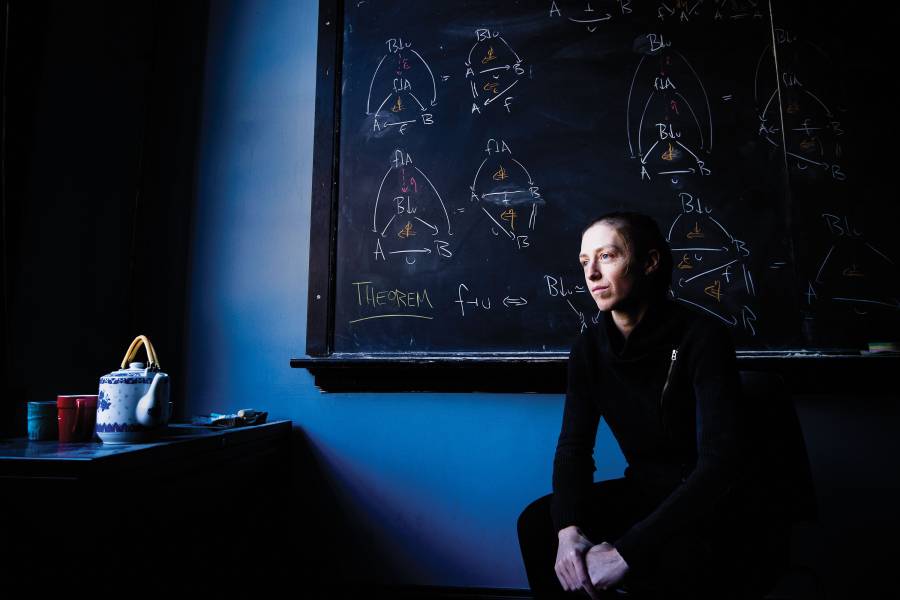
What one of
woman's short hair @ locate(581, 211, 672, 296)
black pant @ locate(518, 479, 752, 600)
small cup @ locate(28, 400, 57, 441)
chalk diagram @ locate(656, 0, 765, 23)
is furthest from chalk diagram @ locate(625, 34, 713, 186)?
small cup @ locate(28, 400, 57, 441)

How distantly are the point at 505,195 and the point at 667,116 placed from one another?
684mm

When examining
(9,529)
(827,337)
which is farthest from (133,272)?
(827,337)

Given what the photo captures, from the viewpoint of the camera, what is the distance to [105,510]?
3.67ft

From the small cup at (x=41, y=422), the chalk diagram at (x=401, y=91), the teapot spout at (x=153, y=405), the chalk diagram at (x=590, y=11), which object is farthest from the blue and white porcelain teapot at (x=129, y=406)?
the chalk diagram at (x=590, y=11)

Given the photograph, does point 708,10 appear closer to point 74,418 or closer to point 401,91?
point 401,91

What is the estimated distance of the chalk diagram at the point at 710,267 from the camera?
70.9 inches

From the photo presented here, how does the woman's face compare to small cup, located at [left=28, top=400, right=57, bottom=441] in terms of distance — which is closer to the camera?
the woman's face

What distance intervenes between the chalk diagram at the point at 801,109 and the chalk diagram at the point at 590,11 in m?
0.58

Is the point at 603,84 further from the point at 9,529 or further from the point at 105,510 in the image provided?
the point at 9,529

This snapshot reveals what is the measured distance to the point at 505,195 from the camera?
1986 millimetres

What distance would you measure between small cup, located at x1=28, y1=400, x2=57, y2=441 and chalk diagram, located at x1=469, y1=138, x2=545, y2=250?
5.02ft

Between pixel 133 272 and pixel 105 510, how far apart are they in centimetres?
130

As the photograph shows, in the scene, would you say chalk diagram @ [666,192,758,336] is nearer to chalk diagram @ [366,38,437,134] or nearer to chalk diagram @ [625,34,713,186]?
chalk diagram @ [625,34,713,186]

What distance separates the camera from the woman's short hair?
4.16 ft
